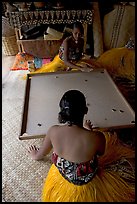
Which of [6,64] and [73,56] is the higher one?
[73,56]

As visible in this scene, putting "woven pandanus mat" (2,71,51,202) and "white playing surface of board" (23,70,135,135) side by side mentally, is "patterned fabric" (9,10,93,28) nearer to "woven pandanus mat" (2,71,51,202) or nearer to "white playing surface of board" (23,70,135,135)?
"white playing surface of board" (23,70,135,135)

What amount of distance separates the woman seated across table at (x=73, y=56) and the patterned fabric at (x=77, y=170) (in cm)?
106

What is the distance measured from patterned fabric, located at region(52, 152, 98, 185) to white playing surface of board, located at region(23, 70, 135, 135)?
0.28 metres

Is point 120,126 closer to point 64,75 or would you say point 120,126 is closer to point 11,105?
point 64,75

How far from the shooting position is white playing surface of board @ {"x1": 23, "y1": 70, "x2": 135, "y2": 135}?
53.6 inches

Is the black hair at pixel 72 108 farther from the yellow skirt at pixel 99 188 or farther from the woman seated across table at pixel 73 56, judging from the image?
the woman seated across table at pixel 73 56

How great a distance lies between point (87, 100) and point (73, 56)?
0.75 meters

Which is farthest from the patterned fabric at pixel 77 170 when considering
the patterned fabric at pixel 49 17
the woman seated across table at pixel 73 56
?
the patterned fabric at pixel 49 17

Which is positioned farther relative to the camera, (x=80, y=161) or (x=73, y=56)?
(x=73, y=56)

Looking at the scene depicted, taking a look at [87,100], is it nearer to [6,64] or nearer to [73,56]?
[73,56]

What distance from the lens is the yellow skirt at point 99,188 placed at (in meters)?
1.10

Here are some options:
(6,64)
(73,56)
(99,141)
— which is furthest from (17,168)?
(6,64)

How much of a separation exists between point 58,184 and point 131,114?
2.01 feet

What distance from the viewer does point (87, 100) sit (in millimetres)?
1559
